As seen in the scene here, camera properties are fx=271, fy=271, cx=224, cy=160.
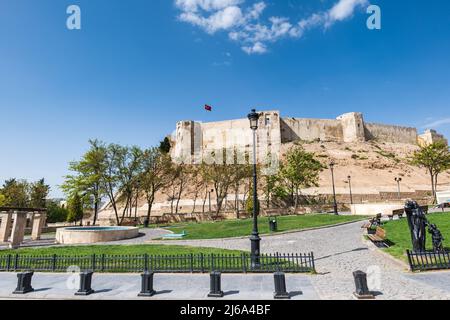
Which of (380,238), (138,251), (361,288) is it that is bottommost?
(138,251)

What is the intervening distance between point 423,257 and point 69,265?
46.1ft

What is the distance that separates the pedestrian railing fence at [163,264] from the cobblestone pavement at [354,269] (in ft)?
3.74

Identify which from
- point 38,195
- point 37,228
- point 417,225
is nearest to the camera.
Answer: point 417,225

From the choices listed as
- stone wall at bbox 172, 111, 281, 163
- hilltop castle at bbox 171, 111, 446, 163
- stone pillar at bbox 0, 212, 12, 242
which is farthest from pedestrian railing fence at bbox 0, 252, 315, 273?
hilltop castle at bbox 171, 111, 446, 163

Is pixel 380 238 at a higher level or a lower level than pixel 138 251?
higher

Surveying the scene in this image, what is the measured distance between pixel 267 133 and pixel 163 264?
248 feet

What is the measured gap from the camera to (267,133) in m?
83.9

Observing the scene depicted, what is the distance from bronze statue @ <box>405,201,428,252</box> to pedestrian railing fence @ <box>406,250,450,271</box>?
446mm

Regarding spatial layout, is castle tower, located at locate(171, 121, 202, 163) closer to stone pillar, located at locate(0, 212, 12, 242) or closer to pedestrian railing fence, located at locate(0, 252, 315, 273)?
stone pillar, located at locate(0, 212, 12, 242)

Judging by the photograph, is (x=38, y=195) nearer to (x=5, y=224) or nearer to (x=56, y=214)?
(x=56, y=214)

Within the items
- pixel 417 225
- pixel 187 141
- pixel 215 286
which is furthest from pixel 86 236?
pixel 187 141

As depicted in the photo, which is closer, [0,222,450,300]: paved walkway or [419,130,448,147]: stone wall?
[0,222,450,300]: paved walkway

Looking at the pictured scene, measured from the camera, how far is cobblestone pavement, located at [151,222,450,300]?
740cm

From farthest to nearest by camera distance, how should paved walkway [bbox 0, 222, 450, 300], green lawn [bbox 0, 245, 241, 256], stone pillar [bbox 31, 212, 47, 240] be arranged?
stone pillar [bbox 31, 212, 47, 240], green lawn [bbox 0, 245, 241, 256], paved walkway [bbox 0, 222, 450, 300]
